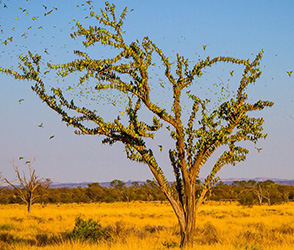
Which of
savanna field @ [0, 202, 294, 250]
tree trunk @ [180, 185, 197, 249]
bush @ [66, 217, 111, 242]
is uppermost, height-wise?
tree trunk @ [180, 185, 197, 249]

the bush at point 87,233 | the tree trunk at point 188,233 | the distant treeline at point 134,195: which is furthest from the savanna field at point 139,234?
the distant treeline at point 134,195

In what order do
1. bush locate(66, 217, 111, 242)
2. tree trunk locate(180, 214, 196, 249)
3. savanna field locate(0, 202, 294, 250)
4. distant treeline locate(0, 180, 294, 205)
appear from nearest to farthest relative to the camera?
tree trunk locate(180, 214, 196, 249)
savanna field locate(0, 202, 294, 250)
bush locate(66, 217, 111, 242)
distant treeline locate(0, 180, 294, 205)

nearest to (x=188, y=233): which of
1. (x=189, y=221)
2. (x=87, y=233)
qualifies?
(x=189, y=221)

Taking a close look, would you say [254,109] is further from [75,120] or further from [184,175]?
A: [75,120]

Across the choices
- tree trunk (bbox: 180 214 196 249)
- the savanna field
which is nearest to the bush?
the savanna field

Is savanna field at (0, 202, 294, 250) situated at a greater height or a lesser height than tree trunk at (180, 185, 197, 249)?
lesser

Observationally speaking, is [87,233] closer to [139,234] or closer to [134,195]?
[139,234]

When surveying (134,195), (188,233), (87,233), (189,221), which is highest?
(189,221)

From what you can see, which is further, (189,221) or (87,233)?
(87,233)

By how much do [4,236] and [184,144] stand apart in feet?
31.9

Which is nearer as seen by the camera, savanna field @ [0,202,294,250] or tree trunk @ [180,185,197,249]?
tree trunk @ [180,185,197,249]

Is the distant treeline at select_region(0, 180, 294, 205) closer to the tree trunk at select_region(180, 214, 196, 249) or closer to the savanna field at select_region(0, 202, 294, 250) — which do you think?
the savanna field at select_region(0, 202, 294, 250)

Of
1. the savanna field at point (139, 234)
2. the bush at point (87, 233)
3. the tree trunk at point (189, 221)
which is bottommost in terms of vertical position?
the savanna field at point (139, 234)

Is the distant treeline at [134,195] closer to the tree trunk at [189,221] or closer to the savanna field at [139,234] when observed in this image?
the savanna field at [139,234]
